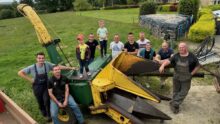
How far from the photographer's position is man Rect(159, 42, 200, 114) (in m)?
6.95

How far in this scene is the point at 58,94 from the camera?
6.58 m

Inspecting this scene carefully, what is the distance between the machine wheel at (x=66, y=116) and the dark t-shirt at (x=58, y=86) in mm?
300

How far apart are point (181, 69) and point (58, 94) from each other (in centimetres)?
288

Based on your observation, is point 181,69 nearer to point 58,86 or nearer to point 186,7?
point 58,86

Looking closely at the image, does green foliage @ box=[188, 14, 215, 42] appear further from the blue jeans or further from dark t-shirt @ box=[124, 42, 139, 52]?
the blue jeans

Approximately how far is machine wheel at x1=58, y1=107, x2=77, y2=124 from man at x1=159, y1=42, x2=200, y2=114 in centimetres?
226

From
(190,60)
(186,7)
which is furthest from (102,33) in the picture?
(186,7)

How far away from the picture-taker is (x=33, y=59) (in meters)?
13.8

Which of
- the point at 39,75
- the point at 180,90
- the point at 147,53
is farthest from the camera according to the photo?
the point at 147,53

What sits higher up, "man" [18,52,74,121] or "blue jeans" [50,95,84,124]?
"man" [18,52,74,121]

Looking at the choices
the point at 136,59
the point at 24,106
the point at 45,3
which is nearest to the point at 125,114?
the point at 136,59

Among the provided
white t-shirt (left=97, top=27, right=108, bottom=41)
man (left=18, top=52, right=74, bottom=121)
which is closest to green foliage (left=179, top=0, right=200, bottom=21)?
white t-shirt (left=97, top=27, right=108, bottom=41)

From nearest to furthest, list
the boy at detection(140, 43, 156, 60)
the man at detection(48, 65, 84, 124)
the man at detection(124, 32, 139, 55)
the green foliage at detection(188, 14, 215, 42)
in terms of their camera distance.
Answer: the man at detection(48, 65, 84, 124) → the boy at detection(140, 43, 156, 60) → the man at detection(124, 32, 139, 55) → the green foliage at detection(188, 14, 215, 42)

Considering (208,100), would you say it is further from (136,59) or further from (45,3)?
(45,3)
